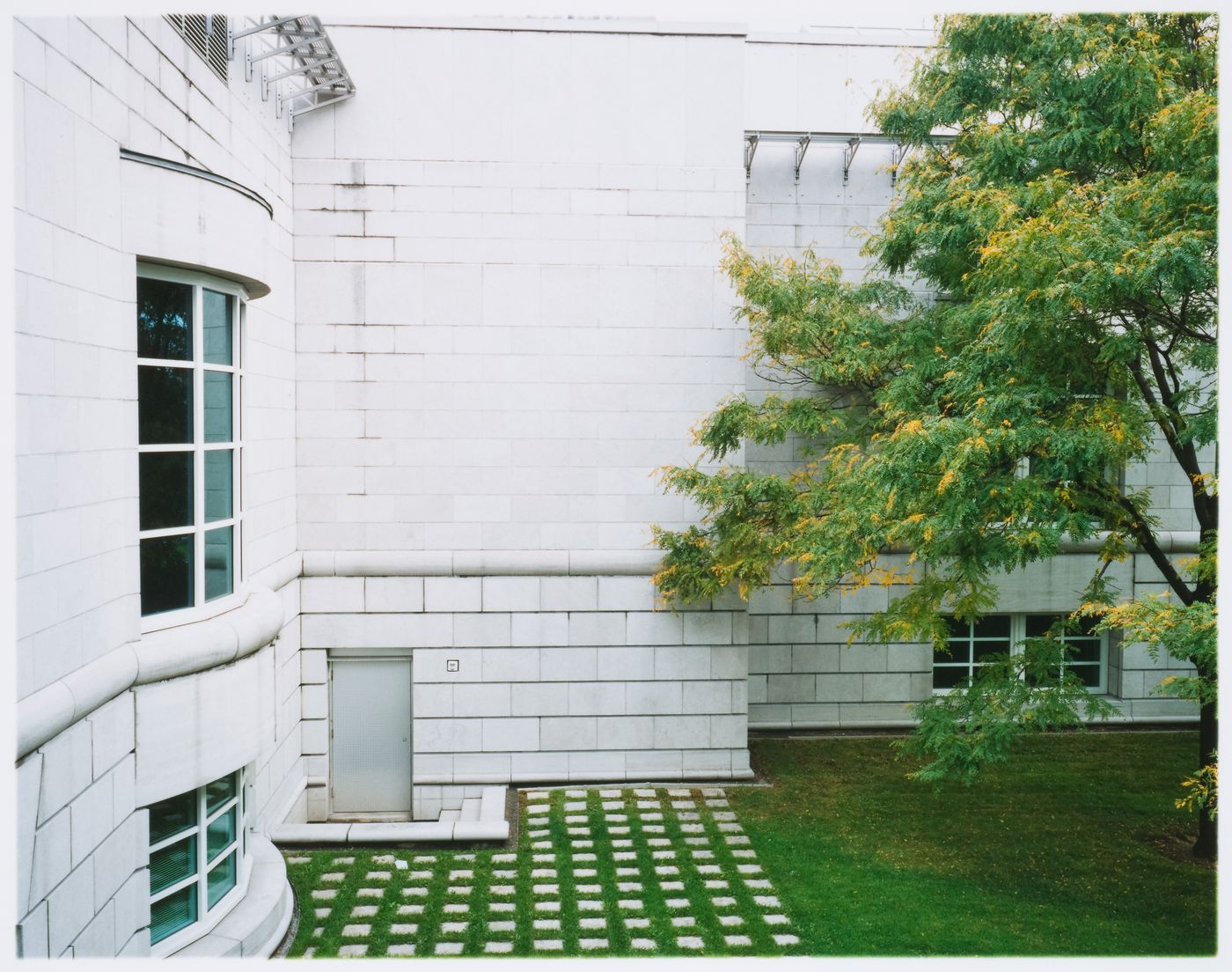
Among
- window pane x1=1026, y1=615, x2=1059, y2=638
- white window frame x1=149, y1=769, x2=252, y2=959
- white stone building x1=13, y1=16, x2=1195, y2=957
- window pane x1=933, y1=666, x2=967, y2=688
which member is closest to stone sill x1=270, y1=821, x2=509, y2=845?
white stone building x1=13, y1=16, x2=1195, y2=957

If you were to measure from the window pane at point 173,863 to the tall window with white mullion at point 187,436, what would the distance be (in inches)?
74.4

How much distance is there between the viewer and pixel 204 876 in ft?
25.8

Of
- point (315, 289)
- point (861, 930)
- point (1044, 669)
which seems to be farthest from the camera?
point (315, 289)

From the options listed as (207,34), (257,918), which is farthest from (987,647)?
(207,34)

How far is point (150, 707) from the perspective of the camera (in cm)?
698

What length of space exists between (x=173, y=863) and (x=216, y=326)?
4270 mm

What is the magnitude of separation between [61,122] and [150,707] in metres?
3.98

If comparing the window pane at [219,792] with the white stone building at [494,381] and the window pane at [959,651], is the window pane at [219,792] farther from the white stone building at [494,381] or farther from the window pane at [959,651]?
the window pane at [959,651]

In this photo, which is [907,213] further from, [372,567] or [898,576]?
[372,567]

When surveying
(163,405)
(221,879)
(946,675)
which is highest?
(163,405)

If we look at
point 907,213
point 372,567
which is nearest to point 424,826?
point 372,567

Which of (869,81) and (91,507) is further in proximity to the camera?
(869,81)

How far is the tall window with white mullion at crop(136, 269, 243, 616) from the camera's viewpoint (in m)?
7.17

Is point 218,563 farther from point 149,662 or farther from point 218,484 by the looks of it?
point 149,662
